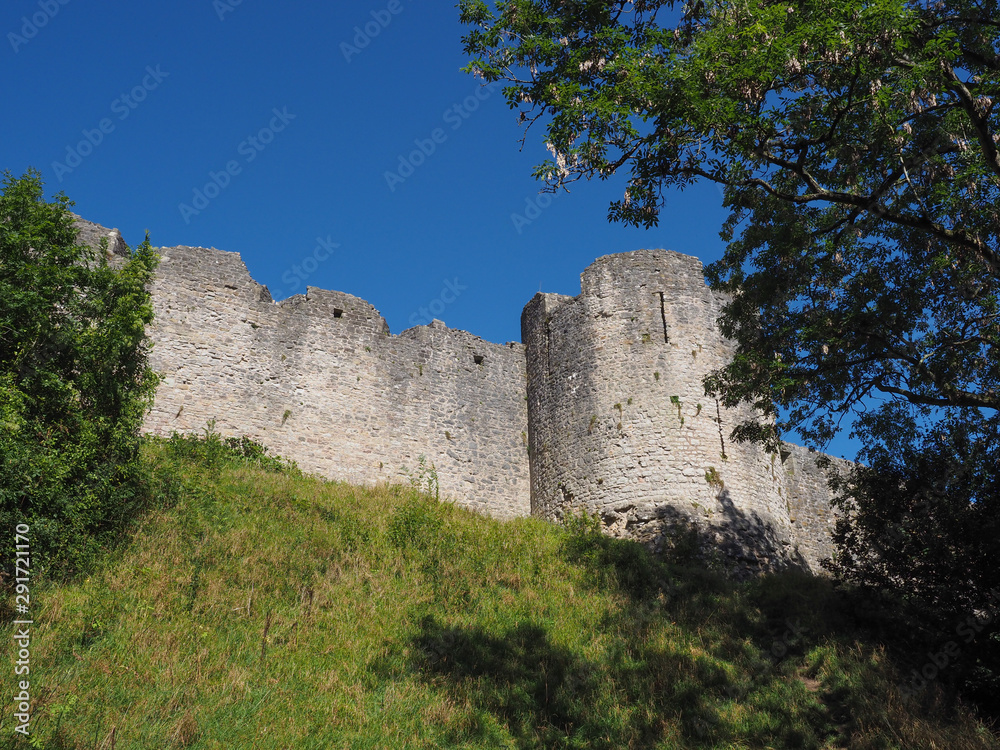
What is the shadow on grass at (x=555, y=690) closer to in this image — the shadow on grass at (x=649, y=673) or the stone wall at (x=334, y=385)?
the shadow on grass at (x=649, y=673)

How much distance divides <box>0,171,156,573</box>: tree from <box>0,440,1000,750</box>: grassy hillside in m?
0.63

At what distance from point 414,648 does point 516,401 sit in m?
10.5

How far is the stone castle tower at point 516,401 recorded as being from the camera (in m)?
15.4

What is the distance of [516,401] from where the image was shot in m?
19.1

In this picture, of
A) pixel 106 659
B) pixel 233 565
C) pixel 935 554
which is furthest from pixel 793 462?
pixel 106 659

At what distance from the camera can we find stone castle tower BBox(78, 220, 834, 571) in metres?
15.4

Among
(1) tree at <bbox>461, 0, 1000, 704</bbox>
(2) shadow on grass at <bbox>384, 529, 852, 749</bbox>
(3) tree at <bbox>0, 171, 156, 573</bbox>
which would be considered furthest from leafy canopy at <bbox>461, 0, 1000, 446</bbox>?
(3) tree at <bbox>0, 171, 156, 573</bbox>

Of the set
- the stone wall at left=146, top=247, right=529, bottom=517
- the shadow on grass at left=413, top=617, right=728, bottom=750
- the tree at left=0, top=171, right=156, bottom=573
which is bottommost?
the shadow on grass at left=413, top=617, right=728, bottom=750

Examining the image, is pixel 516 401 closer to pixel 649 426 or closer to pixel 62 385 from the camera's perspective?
pixel 649 426

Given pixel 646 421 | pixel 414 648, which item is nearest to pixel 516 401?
pixel 646 421

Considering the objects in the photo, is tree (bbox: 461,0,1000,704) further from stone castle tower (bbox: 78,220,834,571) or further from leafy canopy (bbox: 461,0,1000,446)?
stone castle tower (bbox: 78,220,834,571)

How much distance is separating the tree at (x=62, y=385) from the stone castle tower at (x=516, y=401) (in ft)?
16.5

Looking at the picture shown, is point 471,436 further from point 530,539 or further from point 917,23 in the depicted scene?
point 917,23

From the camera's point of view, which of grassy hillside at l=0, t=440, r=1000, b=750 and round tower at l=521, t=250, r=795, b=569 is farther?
round tower at l=521, t=250, r=795, b=569
